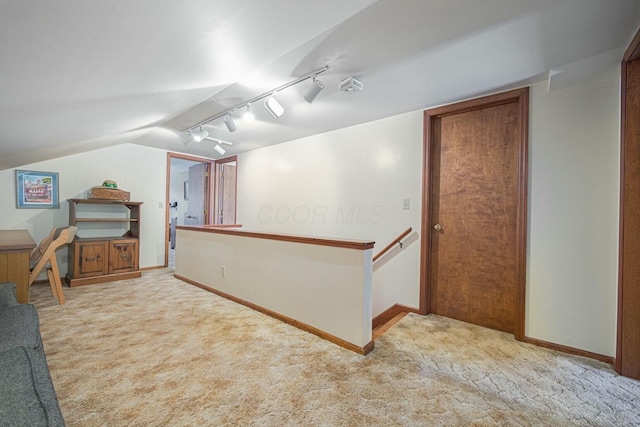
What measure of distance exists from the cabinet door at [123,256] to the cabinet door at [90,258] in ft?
0.27

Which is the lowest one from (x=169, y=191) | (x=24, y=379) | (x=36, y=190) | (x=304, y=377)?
(x=304, y=377)

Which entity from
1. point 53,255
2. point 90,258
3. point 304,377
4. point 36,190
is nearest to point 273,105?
point 304,377

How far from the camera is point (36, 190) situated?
12.3 feet

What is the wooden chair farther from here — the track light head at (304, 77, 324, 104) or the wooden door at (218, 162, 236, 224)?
the track light head at (304, 77, 324, 104)

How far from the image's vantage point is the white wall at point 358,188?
301 cm

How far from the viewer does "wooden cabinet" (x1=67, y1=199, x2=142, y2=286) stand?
12.0ft

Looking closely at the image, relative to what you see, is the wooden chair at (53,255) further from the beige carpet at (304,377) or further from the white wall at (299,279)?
the white wall at (299,279)

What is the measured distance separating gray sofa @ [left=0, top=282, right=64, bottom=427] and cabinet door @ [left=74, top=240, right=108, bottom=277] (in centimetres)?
263

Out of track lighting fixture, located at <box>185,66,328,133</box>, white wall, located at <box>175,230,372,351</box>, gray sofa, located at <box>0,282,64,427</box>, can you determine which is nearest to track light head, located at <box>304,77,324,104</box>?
track lighting fixture, located at <box>185,66,328,133</box>

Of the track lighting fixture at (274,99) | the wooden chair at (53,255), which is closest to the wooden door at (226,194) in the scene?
the track lighting fixture at (274,99)

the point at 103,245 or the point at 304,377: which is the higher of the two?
the point at 103,245

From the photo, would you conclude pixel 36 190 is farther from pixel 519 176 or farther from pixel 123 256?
pixel 519 176

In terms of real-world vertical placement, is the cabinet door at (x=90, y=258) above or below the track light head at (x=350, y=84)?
below

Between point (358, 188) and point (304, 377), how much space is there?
225 cm
